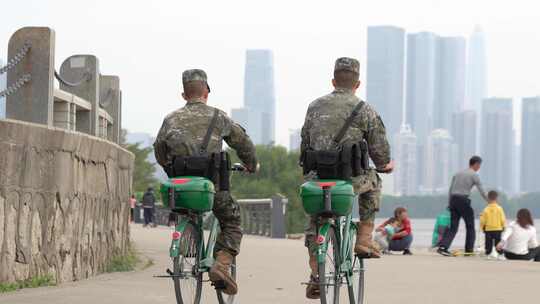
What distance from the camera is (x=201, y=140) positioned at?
25.1 feet

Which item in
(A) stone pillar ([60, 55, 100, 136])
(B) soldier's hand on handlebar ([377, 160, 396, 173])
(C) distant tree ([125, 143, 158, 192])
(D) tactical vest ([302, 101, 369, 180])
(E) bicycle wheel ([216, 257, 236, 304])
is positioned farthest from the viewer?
(C) distant tree ([125, 143, 158, 192])

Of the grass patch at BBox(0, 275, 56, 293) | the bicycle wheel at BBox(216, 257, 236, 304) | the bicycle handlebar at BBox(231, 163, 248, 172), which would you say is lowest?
the grass patch at BBox(0, 275, 56, 293)

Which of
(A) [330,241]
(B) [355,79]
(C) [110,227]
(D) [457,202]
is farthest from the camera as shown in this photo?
(D) [457,202]

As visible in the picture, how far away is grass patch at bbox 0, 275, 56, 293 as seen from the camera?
9.31 metres

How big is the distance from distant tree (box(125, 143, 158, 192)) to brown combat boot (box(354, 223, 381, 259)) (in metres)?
87.0

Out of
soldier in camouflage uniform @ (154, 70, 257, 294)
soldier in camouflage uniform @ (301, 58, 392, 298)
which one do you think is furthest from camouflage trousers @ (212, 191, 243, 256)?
soldier in camouflage uniform @ (301, 58, 392, 298)

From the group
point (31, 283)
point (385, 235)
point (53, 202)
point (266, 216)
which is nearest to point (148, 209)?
point (266, 216)

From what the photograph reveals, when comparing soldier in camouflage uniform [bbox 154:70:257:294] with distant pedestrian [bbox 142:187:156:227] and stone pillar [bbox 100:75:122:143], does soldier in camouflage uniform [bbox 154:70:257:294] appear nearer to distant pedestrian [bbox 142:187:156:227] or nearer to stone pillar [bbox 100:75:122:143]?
stone pillar [bbox 100:75:122:143]

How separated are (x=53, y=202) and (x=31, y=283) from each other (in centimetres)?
78

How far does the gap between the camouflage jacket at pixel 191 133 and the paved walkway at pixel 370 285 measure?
1749mm

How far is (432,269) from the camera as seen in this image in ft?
47.9

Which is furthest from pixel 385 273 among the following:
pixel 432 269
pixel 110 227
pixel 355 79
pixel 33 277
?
pixel 355 79

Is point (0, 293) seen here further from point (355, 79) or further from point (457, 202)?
point (457, 202)

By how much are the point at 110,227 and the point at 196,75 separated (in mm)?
5225
